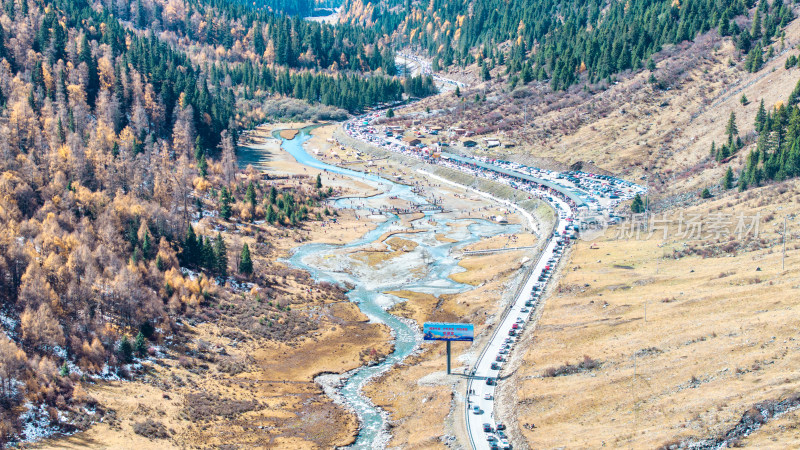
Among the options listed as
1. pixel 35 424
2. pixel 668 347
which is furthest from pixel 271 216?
pixel 668 347

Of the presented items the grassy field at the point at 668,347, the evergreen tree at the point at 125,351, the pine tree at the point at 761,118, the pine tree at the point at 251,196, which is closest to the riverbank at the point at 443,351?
→ the grassy field at the point at 668,347

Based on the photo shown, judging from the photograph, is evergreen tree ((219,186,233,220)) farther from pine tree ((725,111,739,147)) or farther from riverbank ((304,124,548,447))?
pine tree ((725,111,739,147))

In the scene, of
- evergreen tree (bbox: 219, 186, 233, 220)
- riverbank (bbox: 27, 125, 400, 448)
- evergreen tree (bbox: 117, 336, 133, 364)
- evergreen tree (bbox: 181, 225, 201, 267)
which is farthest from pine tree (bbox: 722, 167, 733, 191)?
evergreen tree (bbox: 117, 336, 133, 364)

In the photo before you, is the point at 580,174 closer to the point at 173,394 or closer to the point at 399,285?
the point at 399,285

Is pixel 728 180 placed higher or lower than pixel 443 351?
higher

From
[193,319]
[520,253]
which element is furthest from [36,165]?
[520,253]

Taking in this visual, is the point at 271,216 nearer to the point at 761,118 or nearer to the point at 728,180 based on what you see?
the point at 728,180

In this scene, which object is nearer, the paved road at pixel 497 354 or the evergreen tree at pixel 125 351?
the paved road at pixel 497 354

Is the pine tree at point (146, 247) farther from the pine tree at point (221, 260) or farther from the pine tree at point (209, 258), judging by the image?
the pine tree at point (221, 260)

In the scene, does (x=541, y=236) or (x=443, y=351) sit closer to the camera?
(x=443, y=351)
